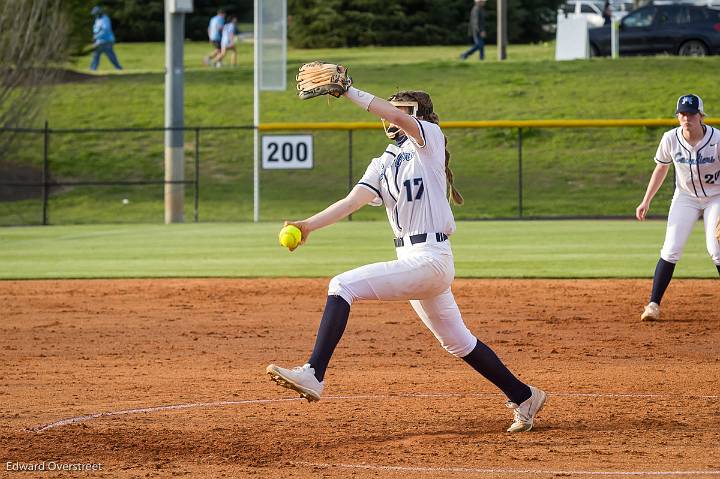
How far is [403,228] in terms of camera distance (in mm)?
6613

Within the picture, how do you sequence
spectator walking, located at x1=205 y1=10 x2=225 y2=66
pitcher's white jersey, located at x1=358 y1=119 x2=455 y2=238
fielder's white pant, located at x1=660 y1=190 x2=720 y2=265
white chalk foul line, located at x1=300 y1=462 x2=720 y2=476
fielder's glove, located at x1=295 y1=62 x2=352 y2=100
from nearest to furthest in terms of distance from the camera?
white chalk foul line, located at x1=300 y1=462 x2=720 y2=476
fielder's glove, located at x1=295 y1=62 x2=352 y2=100
pitcher's white jersey, located at x1=358 y1=119 x2=455 y2=238
fielder's white pant, located at x1=660 y1=190 x2=720 y2=265
spectator walking, located at x1=205 y1=10 x2=225 y2=66

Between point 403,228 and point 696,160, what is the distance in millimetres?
5014

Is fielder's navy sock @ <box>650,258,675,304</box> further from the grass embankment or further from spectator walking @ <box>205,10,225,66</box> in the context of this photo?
spectator walking @ <box>205,10,225,66</box>

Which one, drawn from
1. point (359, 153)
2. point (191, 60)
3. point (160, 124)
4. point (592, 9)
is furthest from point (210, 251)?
point (592, 9)

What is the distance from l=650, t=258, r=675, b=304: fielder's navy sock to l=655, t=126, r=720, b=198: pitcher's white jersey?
71cm

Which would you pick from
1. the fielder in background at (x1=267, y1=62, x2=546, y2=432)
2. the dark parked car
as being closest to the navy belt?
the fielder in background at (x1=267, y1=62, x2=546, y2=432)

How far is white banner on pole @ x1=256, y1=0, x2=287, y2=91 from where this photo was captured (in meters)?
24.8

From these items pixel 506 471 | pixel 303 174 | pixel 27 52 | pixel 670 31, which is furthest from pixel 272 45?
pixel 506 471

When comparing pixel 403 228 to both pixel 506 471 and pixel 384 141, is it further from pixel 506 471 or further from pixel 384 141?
pixel 384 141

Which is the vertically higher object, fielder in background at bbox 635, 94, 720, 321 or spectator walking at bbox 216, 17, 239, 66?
spectator walking at bbox 216, 17, 239, 66

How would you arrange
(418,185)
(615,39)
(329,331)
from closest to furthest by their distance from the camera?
(329,331) → (418,185) → (615,39)

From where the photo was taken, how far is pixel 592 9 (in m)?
50.4

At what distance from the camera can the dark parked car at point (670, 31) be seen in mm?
37250

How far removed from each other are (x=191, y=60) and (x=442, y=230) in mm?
41714
